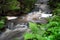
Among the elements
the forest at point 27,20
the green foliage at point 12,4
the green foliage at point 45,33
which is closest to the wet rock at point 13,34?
the forest at point 27,20

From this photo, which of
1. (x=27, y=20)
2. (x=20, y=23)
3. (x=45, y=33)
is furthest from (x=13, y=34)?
(x=45, y=33)

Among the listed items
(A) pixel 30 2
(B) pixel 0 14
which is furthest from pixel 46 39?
(A) pixel 30 2

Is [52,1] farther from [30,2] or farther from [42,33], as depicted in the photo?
[42,33]

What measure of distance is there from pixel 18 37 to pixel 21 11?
5436mm

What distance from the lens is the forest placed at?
22.5 ft

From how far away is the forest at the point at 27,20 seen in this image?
685 centimetres

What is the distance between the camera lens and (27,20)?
495 inches

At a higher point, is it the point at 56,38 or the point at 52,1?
the point at 56,38

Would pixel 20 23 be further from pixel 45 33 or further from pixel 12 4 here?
pixel 45 33

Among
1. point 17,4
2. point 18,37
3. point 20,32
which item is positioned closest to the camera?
point 18,37

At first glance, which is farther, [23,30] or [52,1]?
[52,1]

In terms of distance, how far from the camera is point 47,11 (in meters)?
15.1

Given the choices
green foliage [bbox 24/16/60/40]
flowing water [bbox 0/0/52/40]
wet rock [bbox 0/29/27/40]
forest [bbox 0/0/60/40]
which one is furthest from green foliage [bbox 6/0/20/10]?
green foliage [bbox 24/16/60/40]

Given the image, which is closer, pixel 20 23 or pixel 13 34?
pixel 13 34
